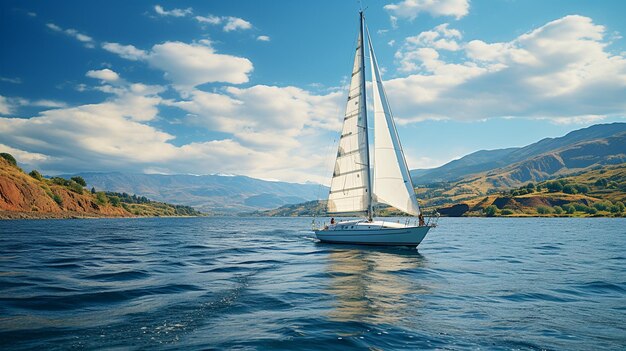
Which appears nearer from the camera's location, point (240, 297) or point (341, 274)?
point (240, 297)

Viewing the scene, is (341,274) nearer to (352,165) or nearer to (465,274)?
(465,274)

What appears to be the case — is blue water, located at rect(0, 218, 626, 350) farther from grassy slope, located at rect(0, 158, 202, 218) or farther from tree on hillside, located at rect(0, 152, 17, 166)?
tree on hillside, located at rect(0, 152, 17, 166)

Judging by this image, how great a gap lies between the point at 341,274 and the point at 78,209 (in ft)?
619

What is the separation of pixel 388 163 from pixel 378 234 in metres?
8.05

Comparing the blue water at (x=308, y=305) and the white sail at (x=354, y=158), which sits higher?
the white sail at (x=354, y=158)

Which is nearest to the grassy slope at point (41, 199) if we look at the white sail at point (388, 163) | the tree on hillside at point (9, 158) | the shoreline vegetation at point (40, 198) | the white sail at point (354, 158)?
the shoreline vegetation at point (40, 198)

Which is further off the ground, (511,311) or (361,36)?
(361,36)

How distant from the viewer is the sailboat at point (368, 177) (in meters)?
39.4

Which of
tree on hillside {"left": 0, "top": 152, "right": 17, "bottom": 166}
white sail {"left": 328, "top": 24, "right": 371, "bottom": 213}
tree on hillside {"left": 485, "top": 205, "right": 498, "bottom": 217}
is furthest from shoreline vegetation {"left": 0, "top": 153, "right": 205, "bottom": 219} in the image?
tree on hillside {"left": 485, "top": 205, "right": 498, "bottom": 217}

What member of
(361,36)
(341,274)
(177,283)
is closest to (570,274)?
(341,274)

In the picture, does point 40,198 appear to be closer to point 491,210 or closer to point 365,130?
point 365,130

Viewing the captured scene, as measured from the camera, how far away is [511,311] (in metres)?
15.6

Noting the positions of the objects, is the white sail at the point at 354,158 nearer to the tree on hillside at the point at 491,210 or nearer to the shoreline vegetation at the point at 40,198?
the shoreline vegetation at the point at 40,198

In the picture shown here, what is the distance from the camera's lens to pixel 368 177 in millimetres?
43312
